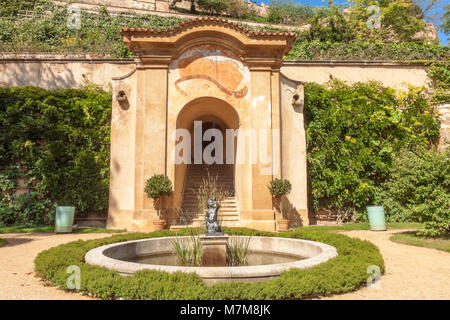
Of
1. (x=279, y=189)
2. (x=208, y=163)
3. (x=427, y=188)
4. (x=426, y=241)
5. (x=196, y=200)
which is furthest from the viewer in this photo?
(x=208, y=163)

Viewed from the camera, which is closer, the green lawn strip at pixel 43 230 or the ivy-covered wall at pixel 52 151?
the green lawn strip at pixel 43 230

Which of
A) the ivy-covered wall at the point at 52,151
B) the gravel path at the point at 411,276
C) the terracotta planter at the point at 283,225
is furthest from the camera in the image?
the ivy-covered wall at the point at 52,151

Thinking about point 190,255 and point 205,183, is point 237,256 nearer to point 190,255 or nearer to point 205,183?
point 190,255

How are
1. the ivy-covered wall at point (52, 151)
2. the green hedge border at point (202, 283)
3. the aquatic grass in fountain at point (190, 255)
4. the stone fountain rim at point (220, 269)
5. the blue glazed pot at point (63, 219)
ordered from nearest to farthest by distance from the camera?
the green hedge border at point (202, 283) → the stone fountain rim at point (220, 269) → the aquatic grass in fountain at point (190, 255) → the blue glazed pot at point (63, 219) → the ivy-covered wall at point (52, 151)

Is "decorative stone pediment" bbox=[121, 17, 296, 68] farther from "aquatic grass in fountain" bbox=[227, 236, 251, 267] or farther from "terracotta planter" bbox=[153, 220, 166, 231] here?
"aquatic grass in fountain" bbox=[227, 236, 251, 267]

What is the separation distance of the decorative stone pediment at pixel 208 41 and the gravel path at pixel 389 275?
7.20 meters

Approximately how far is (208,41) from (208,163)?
7.35m

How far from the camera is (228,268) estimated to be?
4.42 m

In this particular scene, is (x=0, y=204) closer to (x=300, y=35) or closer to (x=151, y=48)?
(x=151, y=48)

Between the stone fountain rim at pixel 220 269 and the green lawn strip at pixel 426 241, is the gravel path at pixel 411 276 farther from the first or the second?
the stone fountain rim at pixel 220 269

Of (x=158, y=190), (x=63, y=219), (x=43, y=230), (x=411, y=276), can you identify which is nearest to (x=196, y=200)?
(x=158, y=190)

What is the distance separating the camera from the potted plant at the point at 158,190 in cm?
1090

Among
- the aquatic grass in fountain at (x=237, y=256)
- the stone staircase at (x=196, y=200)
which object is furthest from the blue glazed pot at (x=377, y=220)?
the aquatic grass in fountain at (x=237, y=256)
